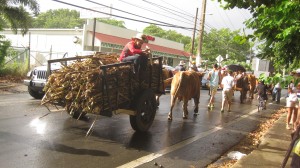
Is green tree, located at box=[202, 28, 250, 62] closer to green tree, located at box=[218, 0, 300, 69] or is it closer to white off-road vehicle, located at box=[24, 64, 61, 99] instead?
white off-road vehicle, located at box=[24, 64, 61, 99]

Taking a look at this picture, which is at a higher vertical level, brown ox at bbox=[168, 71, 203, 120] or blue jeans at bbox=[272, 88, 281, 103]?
brown ox at bbox=[168, 71, 203, 120]

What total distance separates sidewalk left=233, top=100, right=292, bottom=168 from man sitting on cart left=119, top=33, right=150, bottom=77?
2.95 meters

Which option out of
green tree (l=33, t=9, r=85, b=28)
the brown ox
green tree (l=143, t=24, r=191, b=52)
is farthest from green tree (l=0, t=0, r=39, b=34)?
green tree (l=143, t=24, r=191, b=52)

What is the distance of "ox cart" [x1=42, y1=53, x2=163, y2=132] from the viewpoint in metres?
6.78

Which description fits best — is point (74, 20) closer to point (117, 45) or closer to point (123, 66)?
point (117, 45)

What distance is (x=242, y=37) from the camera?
6.07 m

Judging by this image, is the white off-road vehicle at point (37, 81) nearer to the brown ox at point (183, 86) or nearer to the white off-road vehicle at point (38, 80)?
the white off-road vehicle at point (38, 80)

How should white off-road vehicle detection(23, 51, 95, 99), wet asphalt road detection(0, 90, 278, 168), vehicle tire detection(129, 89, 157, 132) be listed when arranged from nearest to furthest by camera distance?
1. wet asphalt road detection(0, 90, 278, 168)
2. vehicle tire detection(129, 89, 157, 132)
3. white off-road vehicle detection(23, 51, 95, 99)

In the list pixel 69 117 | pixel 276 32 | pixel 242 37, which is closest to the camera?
pixel 276 32

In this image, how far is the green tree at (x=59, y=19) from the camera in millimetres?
85744

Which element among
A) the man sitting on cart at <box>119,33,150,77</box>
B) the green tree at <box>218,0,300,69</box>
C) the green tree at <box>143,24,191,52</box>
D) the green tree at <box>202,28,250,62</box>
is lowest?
the man sitting on cart at <box>119,33,150,77</box>

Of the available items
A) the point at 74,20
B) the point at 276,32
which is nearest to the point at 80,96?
the point at 276,32

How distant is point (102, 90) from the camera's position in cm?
678

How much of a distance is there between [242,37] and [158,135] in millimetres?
3352
